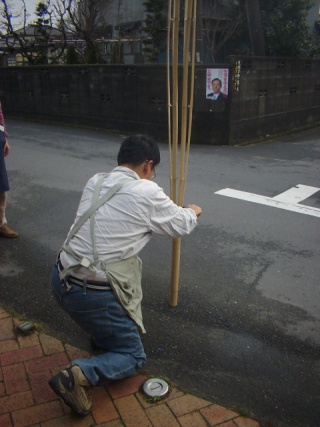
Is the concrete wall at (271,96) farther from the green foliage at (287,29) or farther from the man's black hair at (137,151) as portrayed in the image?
the man's black hair at (137,151)

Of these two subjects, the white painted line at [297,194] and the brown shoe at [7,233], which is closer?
the brown shoe at [7,233]

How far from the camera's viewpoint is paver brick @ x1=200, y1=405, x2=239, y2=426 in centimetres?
236

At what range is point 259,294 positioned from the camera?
378cm

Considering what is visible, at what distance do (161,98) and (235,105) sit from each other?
208cm

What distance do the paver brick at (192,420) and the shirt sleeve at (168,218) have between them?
1.02m

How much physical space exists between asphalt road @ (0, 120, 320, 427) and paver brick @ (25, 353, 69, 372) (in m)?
0.21

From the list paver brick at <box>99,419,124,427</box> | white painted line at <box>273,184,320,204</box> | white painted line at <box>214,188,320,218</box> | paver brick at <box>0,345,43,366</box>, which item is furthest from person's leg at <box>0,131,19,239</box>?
white painted line at <box>273,184,320,204</box>

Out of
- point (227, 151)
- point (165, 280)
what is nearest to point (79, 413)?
point (165, 280)

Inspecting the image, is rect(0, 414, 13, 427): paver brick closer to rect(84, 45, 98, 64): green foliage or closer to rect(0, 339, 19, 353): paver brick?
rect(0, 339, 19, 353): paver brick

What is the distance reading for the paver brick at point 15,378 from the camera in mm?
2561

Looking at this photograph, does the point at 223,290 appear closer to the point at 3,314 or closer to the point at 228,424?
the point at 228,424

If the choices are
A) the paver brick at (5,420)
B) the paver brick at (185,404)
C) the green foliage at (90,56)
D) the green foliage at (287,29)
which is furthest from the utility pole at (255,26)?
the paver brick at (5,420)

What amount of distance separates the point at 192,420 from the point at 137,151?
1.56 meters

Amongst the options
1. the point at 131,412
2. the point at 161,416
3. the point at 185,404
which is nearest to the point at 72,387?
the point at 131,412
